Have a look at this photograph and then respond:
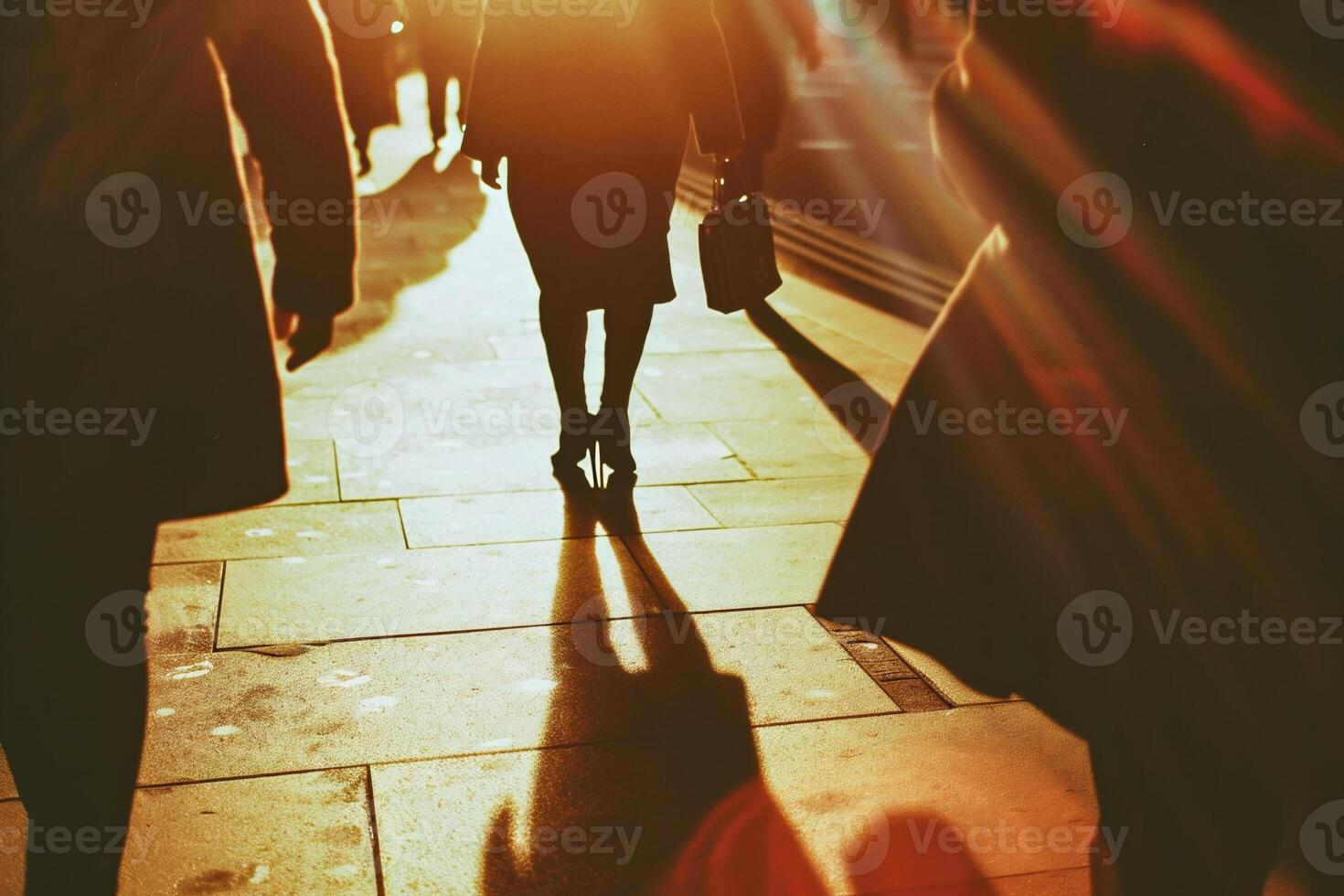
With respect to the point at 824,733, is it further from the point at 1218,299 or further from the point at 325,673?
the point at 1218,299

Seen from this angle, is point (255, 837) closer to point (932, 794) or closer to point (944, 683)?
point (932, 794)

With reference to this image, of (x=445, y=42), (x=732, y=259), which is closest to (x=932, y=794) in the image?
(x=732, y=259)

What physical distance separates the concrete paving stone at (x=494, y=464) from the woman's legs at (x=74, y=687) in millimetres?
2602

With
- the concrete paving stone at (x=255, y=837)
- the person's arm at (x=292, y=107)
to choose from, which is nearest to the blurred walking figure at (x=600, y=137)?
the person's arm at (x=292, y=107)

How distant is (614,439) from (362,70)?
843 cm

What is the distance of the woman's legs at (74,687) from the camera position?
8.33 feet

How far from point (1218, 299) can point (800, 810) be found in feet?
5.15

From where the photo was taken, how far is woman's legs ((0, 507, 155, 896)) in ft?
8.33

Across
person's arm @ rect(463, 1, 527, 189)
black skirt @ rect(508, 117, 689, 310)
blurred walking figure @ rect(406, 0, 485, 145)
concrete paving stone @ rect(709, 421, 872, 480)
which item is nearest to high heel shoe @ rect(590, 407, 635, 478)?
black skirt @ rect(508, 117, 689, 310)

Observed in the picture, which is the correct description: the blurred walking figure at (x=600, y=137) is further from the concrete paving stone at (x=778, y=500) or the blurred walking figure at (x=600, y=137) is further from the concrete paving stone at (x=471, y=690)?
the concrete paving stone at (x=471, y=690)

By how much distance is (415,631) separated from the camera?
4.14 meters

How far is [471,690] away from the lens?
149 inches

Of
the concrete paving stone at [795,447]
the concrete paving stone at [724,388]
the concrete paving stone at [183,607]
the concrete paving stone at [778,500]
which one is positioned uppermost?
the concrete paving stone at [183,607]

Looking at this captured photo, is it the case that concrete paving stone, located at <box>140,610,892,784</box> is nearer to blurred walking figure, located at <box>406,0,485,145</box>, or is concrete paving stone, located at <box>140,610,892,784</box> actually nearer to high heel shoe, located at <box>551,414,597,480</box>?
high heel shoe, located at <box>551,414,597,480</box>
